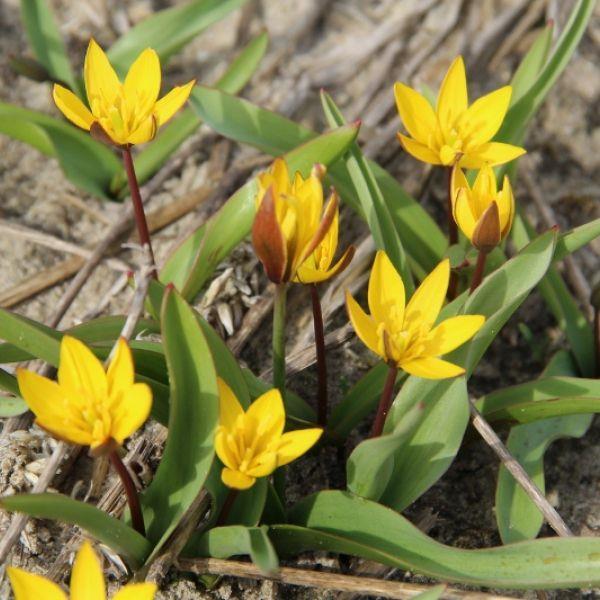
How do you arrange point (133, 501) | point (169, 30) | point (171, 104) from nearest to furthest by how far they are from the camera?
point (133, 501), point (171, 104), point (169, 30)

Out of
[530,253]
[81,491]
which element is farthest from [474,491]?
[81,491]

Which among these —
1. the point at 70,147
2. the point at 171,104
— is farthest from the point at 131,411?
the point at 70,147

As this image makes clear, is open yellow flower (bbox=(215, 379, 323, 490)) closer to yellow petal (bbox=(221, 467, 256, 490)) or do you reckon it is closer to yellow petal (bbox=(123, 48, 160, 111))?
yellow petal (bbox=(221, 467, 256, 490))

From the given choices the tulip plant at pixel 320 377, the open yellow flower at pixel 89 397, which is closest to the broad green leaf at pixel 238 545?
the tulip plant at pixel 320 377

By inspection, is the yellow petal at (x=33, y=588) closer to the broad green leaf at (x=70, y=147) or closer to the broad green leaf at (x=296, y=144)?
the broad green leaf at (x=296, y=144)

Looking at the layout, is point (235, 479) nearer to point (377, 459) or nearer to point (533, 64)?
point (377, 459)

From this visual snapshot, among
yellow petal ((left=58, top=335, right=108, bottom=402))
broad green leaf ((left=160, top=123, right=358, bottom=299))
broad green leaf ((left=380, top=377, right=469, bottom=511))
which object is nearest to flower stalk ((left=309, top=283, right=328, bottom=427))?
broad green leaf ((left=380, top=377, right=469, bottom=511))

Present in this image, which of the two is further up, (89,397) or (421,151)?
(421,151)
